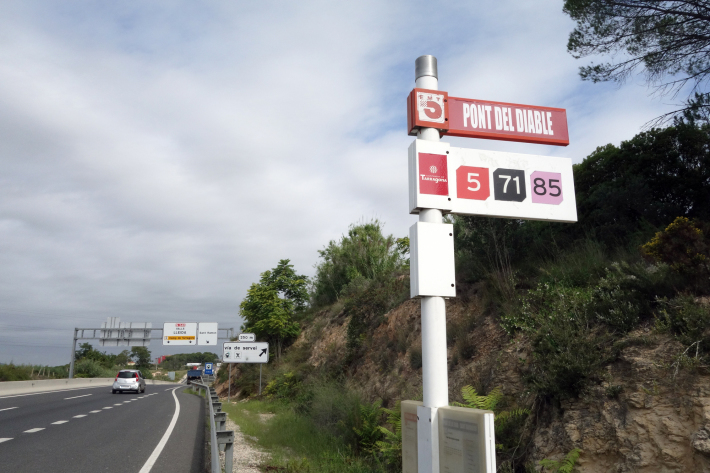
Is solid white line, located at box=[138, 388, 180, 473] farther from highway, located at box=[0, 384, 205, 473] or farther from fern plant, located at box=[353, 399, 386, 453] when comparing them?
fern plant, located at box=[353, 399, 386, 453]

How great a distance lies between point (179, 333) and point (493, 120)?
55.8 metres

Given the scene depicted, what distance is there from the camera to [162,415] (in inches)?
716

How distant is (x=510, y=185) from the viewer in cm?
461

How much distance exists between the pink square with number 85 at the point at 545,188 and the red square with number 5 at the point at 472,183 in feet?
1.57

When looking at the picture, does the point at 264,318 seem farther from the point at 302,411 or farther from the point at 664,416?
the point at 664,416

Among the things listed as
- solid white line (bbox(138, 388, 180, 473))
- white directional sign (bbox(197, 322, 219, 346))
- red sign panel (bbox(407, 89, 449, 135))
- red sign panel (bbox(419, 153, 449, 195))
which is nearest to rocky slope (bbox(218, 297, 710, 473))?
red sign panel (bbox(419, 153, 449, 195))

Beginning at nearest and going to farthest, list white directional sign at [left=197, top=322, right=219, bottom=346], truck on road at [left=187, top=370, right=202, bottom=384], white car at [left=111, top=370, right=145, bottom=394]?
white car at [left=111, top=370, right=145, bottom=394]
white directional sign at [left=197, top=322, right=219, bottom=346]
truck on road at [left=187, top=370, right=202, bottom=384]

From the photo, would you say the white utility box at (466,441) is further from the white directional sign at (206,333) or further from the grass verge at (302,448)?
the white directional sign at (206,333)

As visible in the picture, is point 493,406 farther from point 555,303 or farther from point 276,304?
point 276,304

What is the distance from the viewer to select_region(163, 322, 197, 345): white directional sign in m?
54.6

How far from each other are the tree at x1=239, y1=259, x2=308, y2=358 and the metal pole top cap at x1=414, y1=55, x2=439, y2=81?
96.1 ft

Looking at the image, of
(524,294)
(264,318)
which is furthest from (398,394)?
(264,318)

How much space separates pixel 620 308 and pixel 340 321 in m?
18.2

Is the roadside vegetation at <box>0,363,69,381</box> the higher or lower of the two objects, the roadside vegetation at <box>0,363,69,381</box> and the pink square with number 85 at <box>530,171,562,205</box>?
the lower
